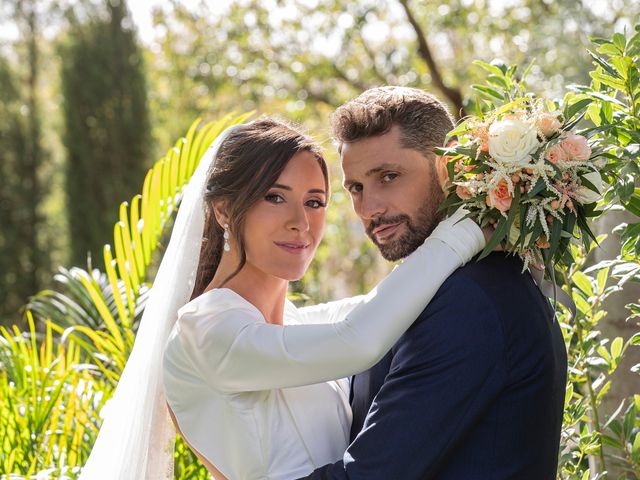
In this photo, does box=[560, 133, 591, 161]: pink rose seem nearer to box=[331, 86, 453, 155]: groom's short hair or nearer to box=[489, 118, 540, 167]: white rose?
box=[489, 118, 540, 167]: white rose

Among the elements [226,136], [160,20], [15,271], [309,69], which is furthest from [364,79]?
[226,136]

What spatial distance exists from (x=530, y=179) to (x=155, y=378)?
149cm

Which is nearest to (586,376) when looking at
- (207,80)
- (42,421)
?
(42,421)

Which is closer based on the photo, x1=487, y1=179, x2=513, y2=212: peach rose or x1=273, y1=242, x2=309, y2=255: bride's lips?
x1=487, y1=179, x2=513, y2=212: peach rose

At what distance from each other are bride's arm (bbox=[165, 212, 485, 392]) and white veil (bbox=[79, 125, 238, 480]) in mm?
527

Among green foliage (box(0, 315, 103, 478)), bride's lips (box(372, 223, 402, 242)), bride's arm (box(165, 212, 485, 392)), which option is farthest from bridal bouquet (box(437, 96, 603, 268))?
green foliage (box(0, 315, 103, 478))

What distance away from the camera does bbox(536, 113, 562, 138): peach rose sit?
7.57 ft

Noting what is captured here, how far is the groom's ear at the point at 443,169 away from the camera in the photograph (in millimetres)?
2565

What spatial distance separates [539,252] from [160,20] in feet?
36.5

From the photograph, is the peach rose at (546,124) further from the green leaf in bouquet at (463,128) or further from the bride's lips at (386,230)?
the bride's lips at (386,230)

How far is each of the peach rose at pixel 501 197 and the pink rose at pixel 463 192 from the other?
112mm

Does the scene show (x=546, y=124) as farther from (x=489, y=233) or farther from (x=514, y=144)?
(x=489, y=233)

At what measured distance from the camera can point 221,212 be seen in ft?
9.64

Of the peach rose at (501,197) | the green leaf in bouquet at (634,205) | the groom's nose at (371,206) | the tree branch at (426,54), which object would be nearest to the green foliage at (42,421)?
the groom's nose at (371,206)
